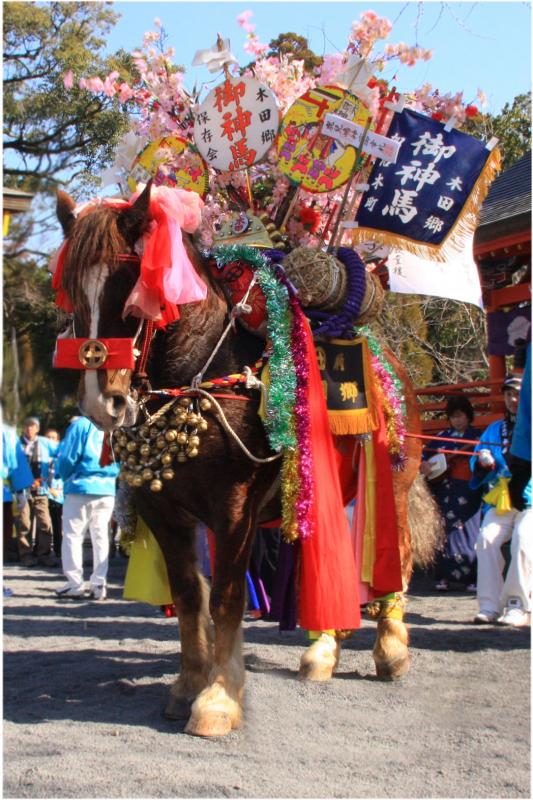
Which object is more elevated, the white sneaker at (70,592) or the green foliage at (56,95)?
the green foliage at (56,95)

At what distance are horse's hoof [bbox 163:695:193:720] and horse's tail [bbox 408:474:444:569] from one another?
2239 mm

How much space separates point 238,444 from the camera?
3.67 metres

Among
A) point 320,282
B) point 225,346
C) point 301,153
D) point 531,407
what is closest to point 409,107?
point 301,153

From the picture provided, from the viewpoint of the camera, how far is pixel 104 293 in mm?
3357

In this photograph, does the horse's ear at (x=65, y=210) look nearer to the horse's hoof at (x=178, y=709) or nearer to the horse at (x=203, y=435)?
the horse at (x=203, y=435)

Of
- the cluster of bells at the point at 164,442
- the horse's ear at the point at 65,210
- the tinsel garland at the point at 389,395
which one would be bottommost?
the cluster of bells at the point at 164,442

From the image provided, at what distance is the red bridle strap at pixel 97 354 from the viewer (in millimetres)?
3244

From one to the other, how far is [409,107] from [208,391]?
1.94 m

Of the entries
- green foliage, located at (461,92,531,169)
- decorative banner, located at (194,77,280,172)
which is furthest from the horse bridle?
green foliage, located at (461,92,531,169)

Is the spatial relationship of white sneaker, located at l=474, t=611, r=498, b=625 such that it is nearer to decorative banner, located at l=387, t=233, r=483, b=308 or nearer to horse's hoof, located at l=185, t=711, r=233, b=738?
decorative banner, located at l=387, t=233, r=483, b=308

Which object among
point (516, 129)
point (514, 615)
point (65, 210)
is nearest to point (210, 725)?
point (65, 210)

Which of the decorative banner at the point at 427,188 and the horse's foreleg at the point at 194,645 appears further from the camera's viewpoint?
the decorative banner at the point at 427,188

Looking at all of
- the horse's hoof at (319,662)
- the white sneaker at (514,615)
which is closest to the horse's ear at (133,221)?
the horse's hoof at (319,662)

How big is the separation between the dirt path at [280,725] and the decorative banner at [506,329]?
4.27 m
